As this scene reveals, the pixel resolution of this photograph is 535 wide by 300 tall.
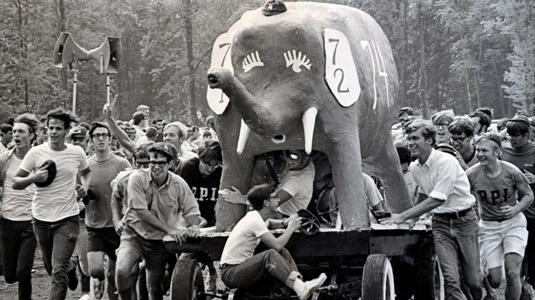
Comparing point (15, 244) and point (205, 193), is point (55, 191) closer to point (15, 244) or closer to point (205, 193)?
point (15, 244)

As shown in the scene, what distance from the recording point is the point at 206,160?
31.2ft

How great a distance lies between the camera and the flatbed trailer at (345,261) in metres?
7.46

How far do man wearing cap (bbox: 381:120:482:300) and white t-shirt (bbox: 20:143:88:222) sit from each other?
10.6 ft

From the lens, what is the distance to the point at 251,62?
8.16 m

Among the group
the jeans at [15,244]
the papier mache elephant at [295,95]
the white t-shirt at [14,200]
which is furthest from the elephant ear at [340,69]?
the white t-shirt at [14,200]

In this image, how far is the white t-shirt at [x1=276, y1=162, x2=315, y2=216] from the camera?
8453mm

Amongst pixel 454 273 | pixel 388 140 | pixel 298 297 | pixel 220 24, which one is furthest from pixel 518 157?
pixel 220 24

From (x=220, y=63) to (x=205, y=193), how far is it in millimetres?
1729

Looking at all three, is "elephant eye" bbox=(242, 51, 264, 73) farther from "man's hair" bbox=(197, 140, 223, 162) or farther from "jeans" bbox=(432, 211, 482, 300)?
"jeans" bbox=(432, 211, 482, 300)

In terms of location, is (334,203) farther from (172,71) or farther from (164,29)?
(172,71)

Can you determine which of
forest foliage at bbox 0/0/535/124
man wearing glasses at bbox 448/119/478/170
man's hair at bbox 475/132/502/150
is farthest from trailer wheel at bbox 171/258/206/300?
forest foliage at bbox 0/0/535/124

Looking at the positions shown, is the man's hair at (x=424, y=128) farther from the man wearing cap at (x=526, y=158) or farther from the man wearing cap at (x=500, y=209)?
the man wearing cap at (x=526, y=158)

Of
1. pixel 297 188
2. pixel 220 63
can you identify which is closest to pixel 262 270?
pixel 297 188

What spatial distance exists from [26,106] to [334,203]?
20.9 m
